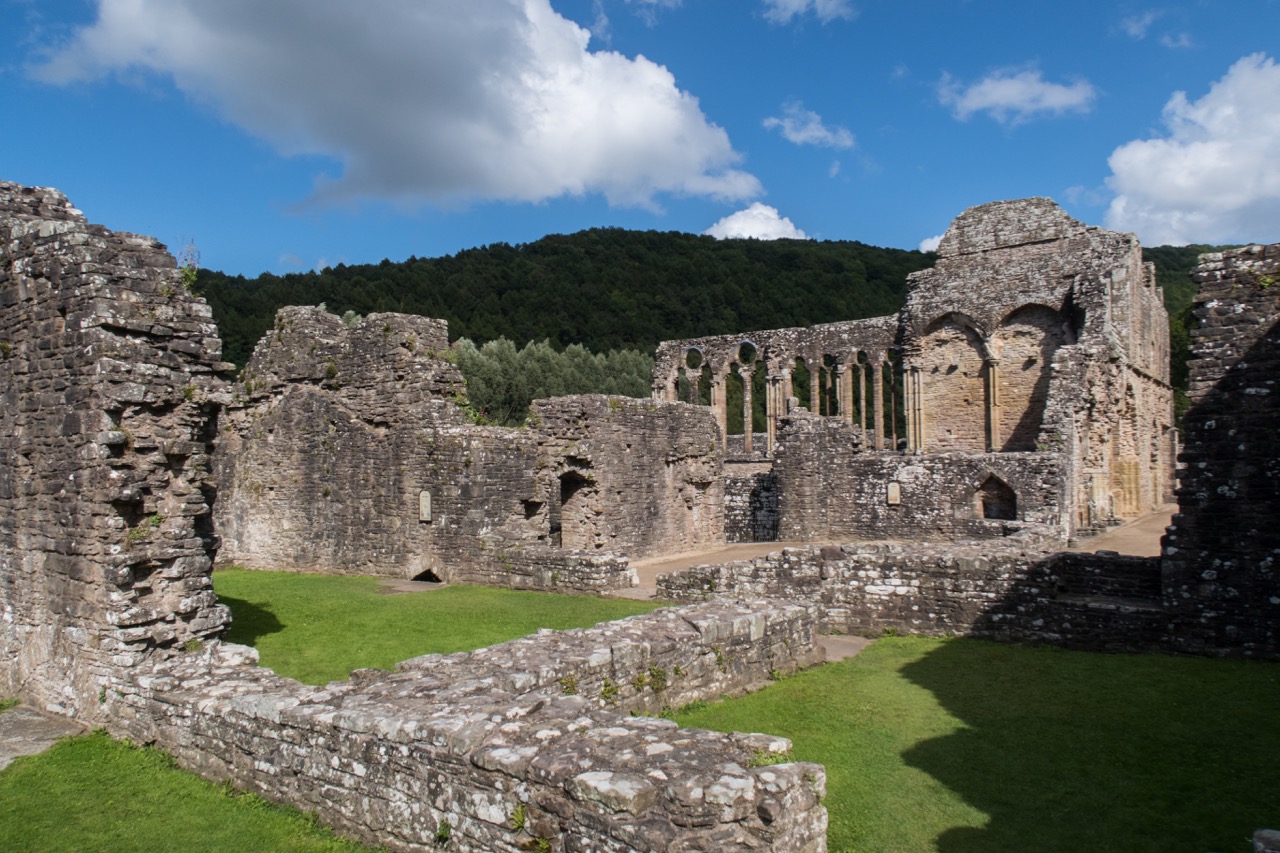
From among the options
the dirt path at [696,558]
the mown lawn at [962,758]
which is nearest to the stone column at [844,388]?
the dirt path at [696,558]

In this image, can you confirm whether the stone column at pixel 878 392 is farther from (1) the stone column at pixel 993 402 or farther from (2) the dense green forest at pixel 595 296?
(2) the dense green forest at pixel 595 296

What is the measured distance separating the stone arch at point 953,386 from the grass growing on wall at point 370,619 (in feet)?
64.2

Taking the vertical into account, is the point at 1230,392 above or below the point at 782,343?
below

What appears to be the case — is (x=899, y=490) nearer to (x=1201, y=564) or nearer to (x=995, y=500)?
(x=995, y=500)

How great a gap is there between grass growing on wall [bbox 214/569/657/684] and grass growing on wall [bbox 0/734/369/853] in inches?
78.5

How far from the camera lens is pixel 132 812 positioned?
5.68 m

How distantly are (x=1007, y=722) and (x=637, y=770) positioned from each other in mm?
4105

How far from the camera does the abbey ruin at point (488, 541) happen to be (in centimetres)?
482

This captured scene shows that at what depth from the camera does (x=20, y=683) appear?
816cm

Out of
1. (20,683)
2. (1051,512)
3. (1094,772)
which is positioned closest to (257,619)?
(20,683)

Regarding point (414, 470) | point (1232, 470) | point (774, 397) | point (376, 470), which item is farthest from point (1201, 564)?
point (774, 397)

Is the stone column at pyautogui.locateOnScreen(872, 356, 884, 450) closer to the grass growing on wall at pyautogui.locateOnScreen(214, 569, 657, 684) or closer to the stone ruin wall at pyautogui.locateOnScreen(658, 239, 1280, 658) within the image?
the grass growing on wall at pyautogui.locateOnScreen(214, 569, 657, 684)

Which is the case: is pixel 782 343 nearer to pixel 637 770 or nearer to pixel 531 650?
pixel 531 650

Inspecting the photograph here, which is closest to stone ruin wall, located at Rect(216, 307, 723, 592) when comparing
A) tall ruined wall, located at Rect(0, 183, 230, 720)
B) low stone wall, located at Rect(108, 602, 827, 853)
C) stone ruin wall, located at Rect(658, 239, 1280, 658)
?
stone ruin wall, located at Rect(658, 239, 1280, 658)
